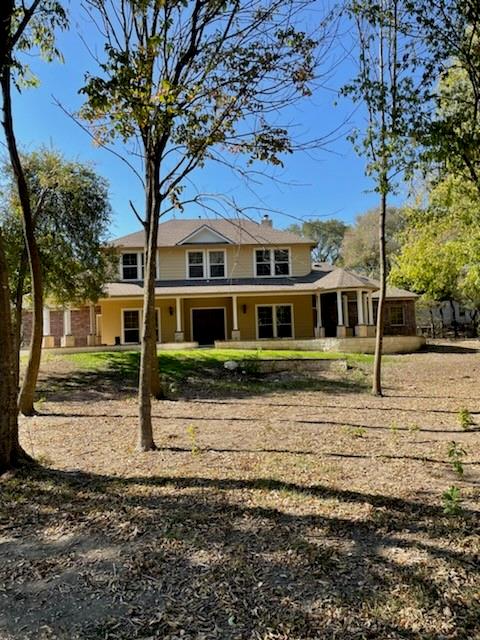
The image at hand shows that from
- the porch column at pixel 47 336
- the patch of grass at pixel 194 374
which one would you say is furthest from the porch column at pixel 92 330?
the patch of grass at pixel 194 374

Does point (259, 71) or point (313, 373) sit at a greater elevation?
point (259, 71)

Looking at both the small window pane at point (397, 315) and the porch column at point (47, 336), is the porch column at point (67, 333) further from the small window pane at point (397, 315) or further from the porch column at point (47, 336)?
the small window pane at point (397, 315)

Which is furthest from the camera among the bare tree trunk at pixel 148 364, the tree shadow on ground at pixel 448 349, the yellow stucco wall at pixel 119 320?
the yellow stucco wall at pixel 119 320

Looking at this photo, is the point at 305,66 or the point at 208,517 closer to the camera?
the point at 208,517

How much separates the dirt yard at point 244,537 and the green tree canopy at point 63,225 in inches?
258

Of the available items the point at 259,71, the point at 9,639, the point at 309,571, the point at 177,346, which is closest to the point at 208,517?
the point at 309,571

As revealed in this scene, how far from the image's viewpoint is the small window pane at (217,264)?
2253 cm

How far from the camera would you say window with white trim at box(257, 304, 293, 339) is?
2252cm

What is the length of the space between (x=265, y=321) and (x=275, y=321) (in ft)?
1.55

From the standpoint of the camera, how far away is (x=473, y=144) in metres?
5.42

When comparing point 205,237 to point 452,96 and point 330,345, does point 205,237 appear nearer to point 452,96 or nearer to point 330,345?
point 330,345

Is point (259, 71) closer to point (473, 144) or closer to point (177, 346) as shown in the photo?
point (473, 144)

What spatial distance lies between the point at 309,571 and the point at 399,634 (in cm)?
69

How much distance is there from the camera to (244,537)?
3.41 m
